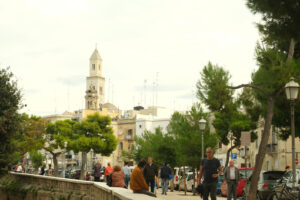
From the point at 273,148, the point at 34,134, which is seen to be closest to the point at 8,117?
the point at 273,148

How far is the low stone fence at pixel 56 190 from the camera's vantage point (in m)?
16.1

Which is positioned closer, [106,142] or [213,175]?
[213,175]

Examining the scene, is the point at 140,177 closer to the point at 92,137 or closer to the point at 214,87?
the point at 214,87

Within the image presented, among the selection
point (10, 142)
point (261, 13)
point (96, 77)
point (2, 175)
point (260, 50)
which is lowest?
point (2, 175)

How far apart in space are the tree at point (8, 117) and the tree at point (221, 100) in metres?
12.1

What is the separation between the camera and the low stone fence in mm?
16062

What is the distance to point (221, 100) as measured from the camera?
3372cm

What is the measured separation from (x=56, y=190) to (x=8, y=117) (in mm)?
4906

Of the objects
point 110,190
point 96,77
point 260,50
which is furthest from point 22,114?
point 96,77

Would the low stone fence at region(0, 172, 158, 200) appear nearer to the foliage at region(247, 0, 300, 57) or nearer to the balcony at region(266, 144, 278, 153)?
the foliage at region(247, 0, 300, 57)

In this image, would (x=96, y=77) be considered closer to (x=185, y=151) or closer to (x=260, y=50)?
(x=185, y=151)

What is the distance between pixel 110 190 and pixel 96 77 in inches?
6194

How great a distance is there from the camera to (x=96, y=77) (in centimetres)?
17012

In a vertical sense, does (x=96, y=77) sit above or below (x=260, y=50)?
above
